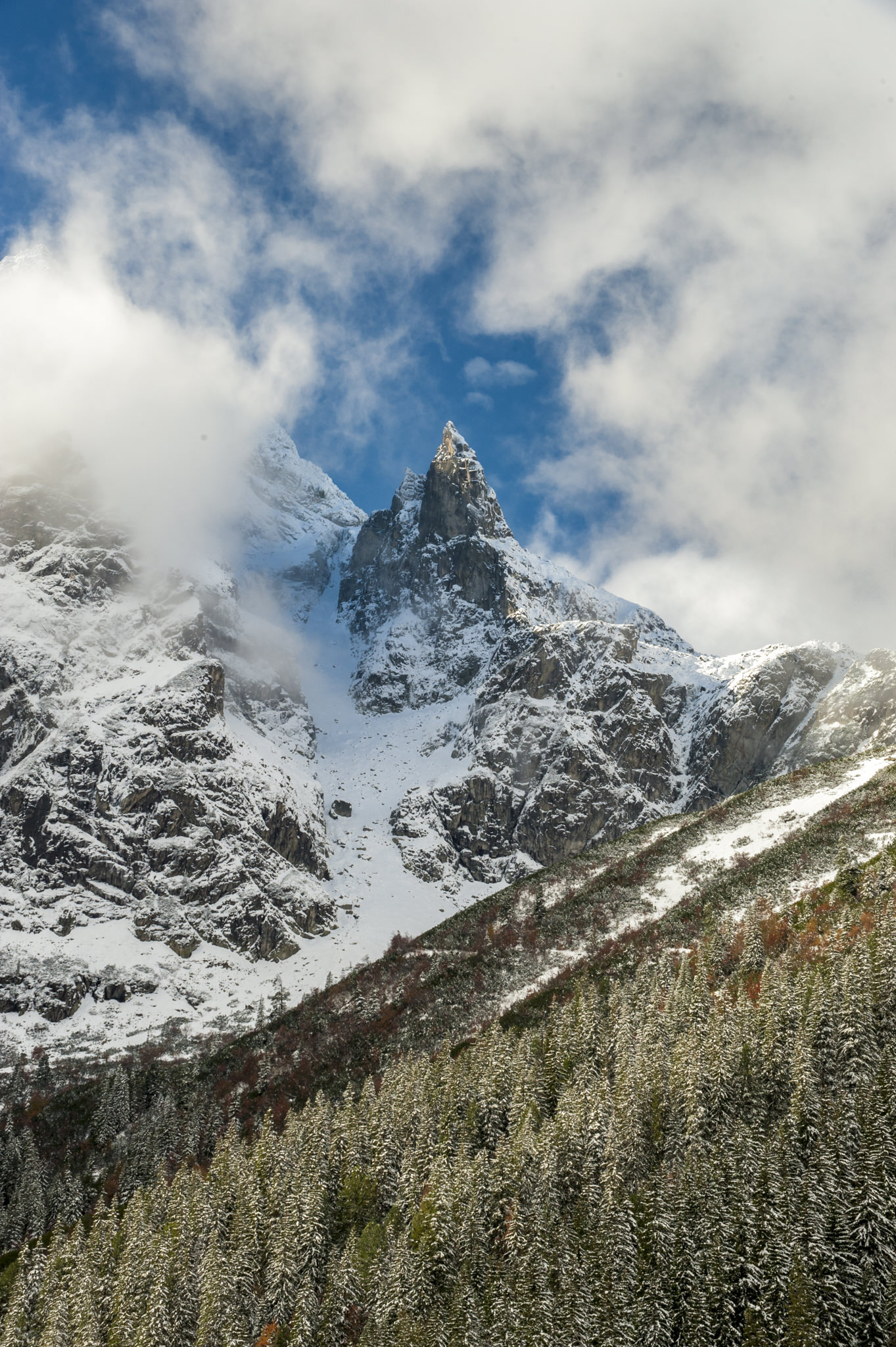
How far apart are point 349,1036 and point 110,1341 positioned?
105 meters

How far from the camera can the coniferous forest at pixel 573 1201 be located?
174 ft

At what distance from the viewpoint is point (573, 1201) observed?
7281 centimetres

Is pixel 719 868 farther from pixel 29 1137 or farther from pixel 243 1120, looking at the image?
pixel 29 1137

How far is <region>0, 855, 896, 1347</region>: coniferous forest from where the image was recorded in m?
52.9

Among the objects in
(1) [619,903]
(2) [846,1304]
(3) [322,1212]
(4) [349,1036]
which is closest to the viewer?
(2) [846,1304]

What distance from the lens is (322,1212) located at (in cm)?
7856

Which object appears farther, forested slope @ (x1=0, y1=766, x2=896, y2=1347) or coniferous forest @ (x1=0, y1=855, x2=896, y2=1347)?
forested slope @ (x1=0, y1=766, x2=896, y2=1347)

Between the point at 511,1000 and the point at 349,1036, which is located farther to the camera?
the point at 349,1036

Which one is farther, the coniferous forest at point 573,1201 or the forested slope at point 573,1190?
the forested slope at point 573,1190

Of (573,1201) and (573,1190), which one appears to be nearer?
(573,1201)

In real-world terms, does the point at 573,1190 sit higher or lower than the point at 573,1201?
higher

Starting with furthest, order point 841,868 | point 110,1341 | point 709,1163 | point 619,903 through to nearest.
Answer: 1. point 619,903
2. point 841,868
3. point 110,1341
4. point 709,1163

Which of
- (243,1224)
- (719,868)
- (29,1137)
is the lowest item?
(243,1224)

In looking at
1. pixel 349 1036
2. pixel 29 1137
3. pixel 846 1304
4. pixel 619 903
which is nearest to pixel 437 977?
pixel 349 1036
